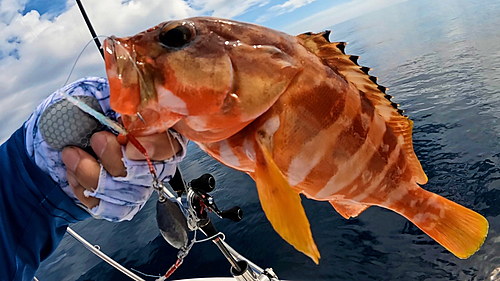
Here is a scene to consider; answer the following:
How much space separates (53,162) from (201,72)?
3.43ft

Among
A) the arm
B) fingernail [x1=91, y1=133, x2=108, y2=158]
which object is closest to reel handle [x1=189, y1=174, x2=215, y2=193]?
the arm

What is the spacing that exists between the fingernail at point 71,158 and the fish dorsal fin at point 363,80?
1.29 metres

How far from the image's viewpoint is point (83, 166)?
1316 mm

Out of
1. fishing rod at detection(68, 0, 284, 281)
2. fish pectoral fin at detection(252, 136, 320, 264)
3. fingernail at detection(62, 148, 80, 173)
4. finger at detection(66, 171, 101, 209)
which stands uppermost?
fingernail at detection(62, 148, 80, 173)

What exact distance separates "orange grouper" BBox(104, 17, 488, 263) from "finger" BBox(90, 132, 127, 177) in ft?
0.90

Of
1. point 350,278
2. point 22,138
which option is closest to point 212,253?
point 350,278

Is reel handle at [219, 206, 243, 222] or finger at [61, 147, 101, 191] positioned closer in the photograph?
finger at [61, 147, 101, 191]

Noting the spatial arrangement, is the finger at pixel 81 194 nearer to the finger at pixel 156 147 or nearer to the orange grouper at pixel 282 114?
the finger at pixel 156 147

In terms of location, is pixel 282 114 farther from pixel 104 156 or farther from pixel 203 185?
pixel 203 185

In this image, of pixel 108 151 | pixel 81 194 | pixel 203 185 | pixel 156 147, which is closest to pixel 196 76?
pixel 156 147

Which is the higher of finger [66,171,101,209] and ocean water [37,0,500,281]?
finger [66,171,101,209]

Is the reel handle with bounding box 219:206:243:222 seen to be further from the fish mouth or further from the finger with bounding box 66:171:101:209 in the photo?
the fish mouth

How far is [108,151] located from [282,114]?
0.86 metres

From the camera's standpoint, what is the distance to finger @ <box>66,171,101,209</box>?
56.3 inches
